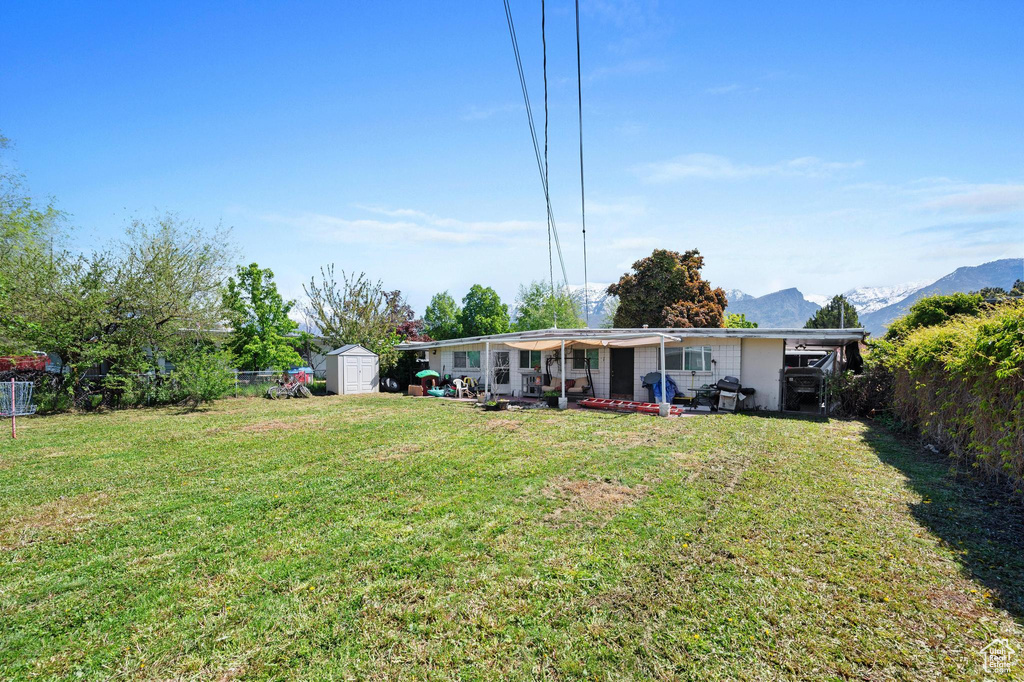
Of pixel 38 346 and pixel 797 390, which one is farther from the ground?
pixel 38 346

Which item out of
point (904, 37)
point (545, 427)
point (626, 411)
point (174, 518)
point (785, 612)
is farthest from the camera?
point (626, 411)

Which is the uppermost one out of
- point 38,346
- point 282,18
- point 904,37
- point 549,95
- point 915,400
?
point 282,18

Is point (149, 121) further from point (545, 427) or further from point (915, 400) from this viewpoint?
point (915, 400)

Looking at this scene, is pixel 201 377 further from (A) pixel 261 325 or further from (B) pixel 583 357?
(B) pixel 583 357

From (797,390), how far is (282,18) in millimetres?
16046

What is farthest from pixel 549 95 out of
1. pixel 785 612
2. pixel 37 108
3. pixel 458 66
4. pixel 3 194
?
pixel 3 194

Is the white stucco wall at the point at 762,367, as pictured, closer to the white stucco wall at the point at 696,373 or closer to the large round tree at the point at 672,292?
the white stucco wall at the point at 696,373

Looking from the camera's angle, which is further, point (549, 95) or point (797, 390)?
point (797, 390)

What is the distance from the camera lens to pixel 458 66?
823 cm

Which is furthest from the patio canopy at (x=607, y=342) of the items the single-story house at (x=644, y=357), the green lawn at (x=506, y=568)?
the green lawn at (x=506, y=568)

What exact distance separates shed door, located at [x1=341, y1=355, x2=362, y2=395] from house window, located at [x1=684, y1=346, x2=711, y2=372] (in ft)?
50.8

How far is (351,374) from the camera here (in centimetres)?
2159

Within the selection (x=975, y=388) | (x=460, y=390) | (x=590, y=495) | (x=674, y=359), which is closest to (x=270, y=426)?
(x=460, y=390)

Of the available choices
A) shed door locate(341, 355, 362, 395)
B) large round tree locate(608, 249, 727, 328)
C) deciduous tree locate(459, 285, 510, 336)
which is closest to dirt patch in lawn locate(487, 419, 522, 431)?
shed door locate(341, 355, 362, 395)
